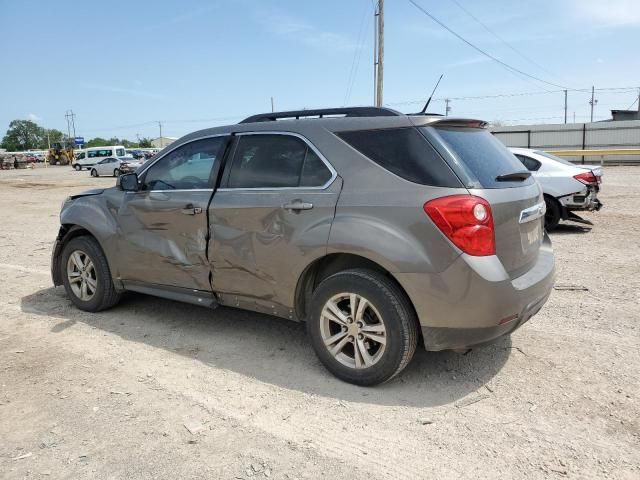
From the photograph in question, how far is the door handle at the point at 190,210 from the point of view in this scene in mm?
4137

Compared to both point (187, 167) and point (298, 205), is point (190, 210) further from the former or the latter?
point (298, 205)

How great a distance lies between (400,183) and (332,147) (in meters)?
0.60

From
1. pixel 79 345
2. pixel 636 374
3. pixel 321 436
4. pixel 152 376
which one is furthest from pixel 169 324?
pixel 636 374

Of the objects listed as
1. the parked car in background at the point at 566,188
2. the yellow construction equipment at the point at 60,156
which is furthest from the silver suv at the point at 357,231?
the yellow construction equipment at the point at 60,156

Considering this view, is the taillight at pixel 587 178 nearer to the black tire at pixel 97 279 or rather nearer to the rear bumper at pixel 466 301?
the rear bumper at pixel 466 301

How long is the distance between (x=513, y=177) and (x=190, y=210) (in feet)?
8.09

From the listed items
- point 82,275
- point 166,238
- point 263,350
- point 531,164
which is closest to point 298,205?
point 263,350

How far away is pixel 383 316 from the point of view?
322 centimetres

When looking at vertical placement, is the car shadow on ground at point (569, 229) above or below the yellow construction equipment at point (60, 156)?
below

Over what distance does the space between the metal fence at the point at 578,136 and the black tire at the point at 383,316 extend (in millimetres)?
29855

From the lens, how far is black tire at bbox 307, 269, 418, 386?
3.19m

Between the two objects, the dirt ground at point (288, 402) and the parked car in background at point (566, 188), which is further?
the parked car in background at point (566, 188)

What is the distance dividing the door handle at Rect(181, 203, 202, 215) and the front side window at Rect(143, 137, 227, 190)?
0.59 ft

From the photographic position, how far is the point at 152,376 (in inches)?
144
